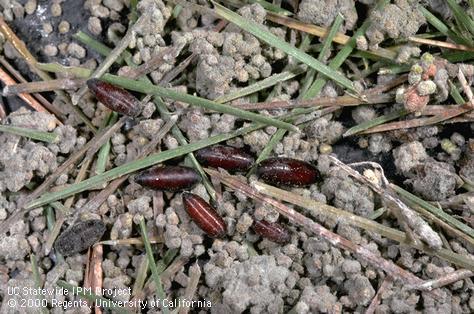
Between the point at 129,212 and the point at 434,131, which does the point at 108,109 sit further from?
the point at 434,131

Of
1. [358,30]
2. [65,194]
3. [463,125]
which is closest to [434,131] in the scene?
[463,125]

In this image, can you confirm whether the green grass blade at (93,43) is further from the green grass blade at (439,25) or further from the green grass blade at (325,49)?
the green grass blade at (439,25)

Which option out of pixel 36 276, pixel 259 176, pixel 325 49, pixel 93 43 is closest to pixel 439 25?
pixel 325 49

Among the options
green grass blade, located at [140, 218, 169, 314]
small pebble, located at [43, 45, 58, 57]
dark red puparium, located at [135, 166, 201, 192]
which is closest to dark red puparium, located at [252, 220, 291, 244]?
dark red puparium, located at [135, 166, 201, 192]

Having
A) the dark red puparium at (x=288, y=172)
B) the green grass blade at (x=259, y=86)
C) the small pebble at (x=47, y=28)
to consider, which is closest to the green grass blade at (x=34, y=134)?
the small pebble at (x=47, y=28)

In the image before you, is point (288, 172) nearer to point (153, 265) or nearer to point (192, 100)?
point (192, 100)
